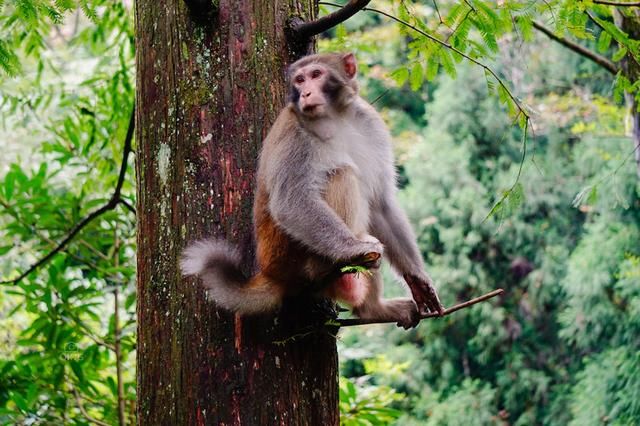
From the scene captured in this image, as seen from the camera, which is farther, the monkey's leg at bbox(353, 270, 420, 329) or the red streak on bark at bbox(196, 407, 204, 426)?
the monkey's leg at bbox(353, 270, 420, 329)

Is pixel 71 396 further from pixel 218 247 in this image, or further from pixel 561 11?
pixel 561 11

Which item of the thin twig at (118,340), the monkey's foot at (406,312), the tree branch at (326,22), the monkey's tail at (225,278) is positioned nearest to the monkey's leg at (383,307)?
the monkey's foot at (406,312)

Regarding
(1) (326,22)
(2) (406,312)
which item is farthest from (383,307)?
(1) (326,22)

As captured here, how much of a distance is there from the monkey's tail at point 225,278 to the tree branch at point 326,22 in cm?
99

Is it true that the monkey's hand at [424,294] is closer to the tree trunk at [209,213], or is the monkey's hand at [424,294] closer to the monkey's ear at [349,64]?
the tree trunk at [209,213]

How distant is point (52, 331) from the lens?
5.00m

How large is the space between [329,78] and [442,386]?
10.7 metres

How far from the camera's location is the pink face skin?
11.1 ft

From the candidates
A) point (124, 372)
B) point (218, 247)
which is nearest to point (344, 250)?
point (218, 247)

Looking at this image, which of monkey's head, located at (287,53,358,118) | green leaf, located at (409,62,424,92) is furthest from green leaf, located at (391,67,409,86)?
monkey's head, located at (287,53,358,118)

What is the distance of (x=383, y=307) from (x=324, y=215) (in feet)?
2.36

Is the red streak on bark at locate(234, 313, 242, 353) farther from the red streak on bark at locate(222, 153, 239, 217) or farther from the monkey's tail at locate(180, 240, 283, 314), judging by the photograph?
the red streak on bark at locate(222, 153, 239, 217)

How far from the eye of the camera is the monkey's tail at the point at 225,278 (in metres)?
2.93

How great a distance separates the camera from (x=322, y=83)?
3.58 metres
